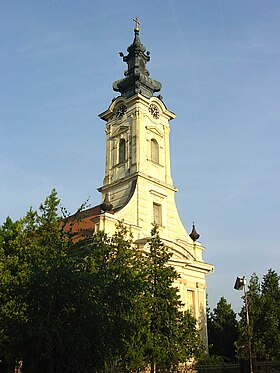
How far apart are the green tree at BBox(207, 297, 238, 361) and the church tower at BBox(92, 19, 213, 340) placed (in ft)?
30.6

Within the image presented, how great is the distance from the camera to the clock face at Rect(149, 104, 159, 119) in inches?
1597

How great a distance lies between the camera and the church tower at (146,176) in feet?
118

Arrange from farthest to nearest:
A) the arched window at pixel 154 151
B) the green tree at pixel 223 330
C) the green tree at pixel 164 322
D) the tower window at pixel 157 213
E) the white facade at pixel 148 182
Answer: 1. the green tree at pixel 223 330
2. the arched window at pixel 154 151
3. the tower window at pixel 157 213
4. the white facade at pixel 148 182
5. the green tree at pixel 164 322

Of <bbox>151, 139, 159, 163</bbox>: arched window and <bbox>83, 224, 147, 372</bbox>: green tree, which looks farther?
<bbox>151, 139, 159, 163</bbox>: arched window

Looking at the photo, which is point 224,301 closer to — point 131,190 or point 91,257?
point 131,190

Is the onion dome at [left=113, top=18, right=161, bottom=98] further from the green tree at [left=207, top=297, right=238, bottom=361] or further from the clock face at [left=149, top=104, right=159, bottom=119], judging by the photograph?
the green tree at [left=207, top=297, right=238, bottom=361]

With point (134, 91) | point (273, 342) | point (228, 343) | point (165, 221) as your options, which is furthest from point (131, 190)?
point (228, 343)

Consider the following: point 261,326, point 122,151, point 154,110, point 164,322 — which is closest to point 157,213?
point 122,151

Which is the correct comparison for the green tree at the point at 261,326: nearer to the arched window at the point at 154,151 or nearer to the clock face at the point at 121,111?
the arched window at the point at 154,151

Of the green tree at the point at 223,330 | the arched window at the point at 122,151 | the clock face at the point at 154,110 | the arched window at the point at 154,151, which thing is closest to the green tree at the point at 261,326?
the green tree at the point at 223,330

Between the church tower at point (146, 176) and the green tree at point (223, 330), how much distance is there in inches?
367

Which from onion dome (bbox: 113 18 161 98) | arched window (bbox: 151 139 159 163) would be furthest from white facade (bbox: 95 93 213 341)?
onion dome (bbox: 113 18 161 98)

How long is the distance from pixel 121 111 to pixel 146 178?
725 cm

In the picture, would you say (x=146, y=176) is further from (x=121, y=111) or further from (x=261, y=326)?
(x=261, y=326)
